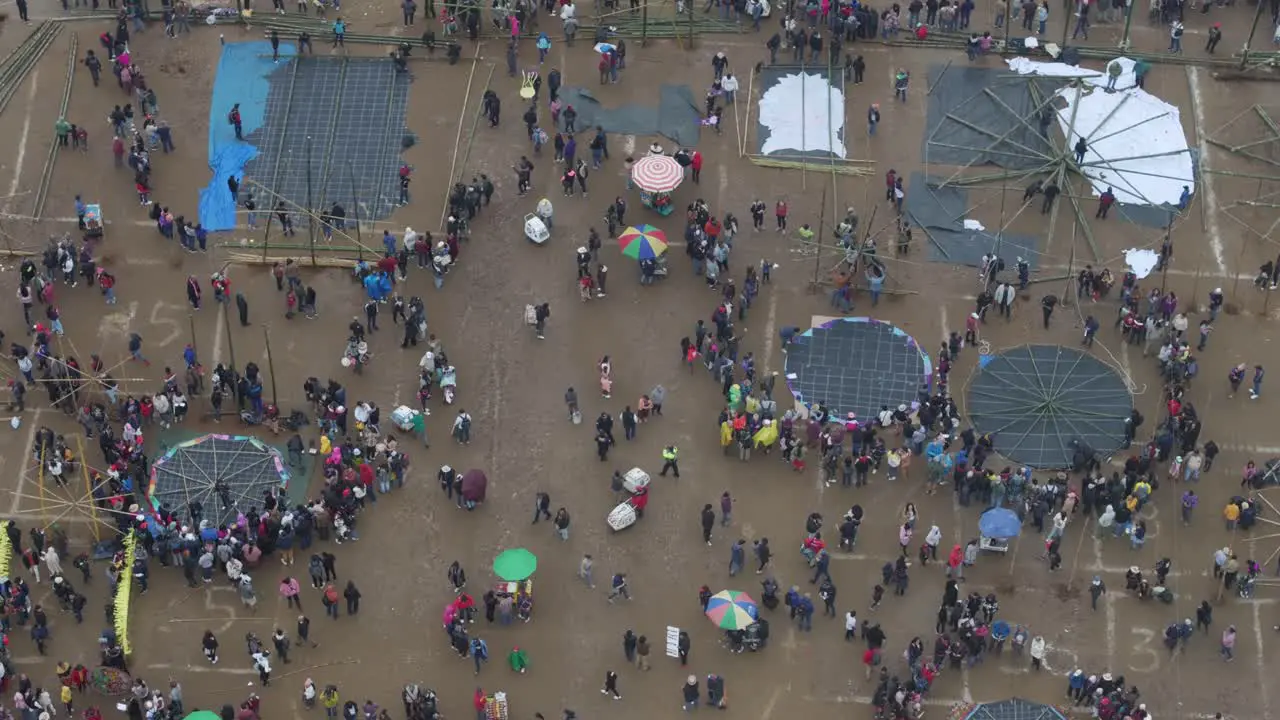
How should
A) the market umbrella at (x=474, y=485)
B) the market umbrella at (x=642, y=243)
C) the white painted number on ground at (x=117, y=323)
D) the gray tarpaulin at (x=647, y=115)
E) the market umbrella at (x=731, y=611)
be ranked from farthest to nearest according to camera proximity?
1. the gray tarpaulin at (x=647, y=115)
2. the market umbrella at (x=642, y=243)
3. the white painted number on ground at (x=117, y=323)
4. the market umbrella at (x=474, y=485)
5. the market umbrella at (x=731, y=611)

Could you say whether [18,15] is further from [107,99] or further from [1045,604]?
[1045,604]

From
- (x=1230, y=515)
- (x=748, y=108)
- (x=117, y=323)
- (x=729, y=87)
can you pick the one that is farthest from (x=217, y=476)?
(x=1230, y=515)

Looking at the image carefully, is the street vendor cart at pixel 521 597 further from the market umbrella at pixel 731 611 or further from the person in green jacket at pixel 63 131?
the person in green jacket at pixel 63 131

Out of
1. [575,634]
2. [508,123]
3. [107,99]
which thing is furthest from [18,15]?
[575,634]

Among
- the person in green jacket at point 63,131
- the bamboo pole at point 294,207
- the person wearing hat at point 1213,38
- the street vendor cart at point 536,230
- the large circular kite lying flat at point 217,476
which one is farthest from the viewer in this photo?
the person wearing hat at point 1213,38

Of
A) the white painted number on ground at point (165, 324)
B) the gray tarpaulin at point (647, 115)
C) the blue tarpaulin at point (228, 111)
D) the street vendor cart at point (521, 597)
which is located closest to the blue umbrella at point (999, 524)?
the street vendor cart at point (521, 597)

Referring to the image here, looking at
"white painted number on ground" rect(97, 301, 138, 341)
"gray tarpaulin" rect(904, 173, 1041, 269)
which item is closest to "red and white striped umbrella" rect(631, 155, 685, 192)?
"gray tarpaulin" rect(904, 173, 1041, 269)
